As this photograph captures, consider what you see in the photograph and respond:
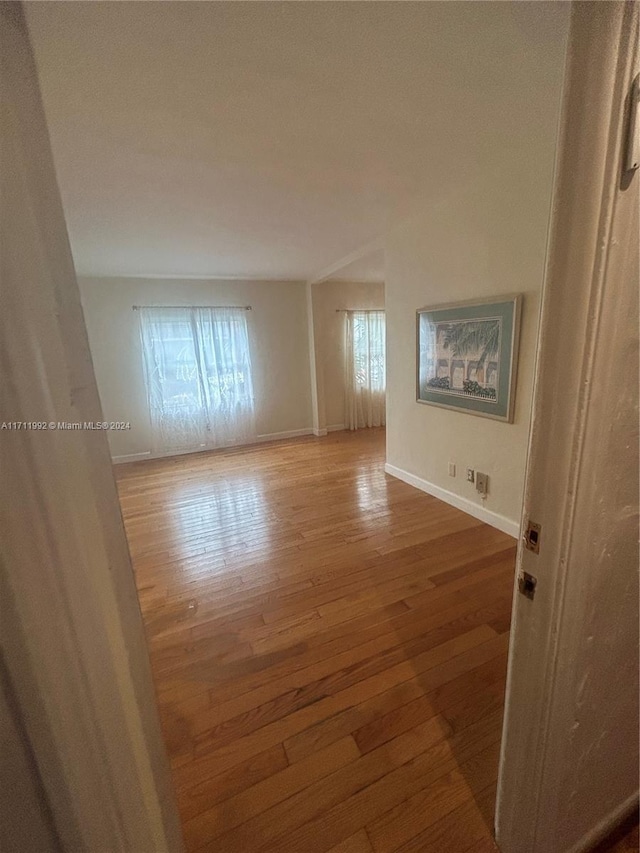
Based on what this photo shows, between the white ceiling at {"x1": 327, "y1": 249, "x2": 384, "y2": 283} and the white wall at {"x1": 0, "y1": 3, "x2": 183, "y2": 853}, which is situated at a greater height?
the white ceiling at {"x1": 327, "y1": 249, "x2": 384, "y2": 283}

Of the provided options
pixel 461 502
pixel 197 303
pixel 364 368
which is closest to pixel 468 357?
pixel 461 502

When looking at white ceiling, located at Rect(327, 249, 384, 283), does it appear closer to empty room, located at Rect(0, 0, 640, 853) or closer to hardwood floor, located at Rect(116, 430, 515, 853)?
empty room, located at Rect(0, 0, 640, 853)

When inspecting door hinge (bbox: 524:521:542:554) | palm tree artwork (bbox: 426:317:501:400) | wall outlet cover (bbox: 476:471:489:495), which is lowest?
wall outlet cover (bbox: 476:471:489:495)

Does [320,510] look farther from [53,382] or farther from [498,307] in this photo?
[53,382]

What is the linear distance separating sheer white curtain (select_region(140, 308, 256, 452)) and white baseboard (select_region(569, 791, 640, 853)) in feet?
15.1

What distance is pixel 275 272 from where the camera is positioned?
4402 mm

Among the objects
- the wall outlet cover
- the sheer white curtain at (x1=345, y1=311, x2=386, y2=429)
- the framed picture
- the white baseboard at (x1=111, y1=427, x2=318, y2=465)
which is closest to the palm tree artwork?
the framed picture

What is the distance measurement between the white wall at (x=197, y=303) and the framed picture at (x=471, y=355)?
2.65 m

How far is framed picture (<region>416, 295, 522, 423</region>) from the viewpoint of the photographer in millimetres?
2160

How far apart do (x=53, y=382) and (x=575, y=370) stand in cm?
74

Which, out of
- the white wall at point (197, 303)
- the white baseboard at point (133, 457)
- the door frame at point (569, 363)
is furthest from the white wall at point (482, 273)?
the white baseboard at point (133, 457)

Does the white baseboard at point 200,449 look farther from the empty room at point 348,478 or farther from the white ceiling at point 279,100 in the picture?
the white ceiling at point 279,100

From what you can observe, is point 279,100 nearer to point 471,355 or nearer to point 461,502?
point 471,355

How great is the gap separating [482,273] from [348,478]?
2.19 metres
